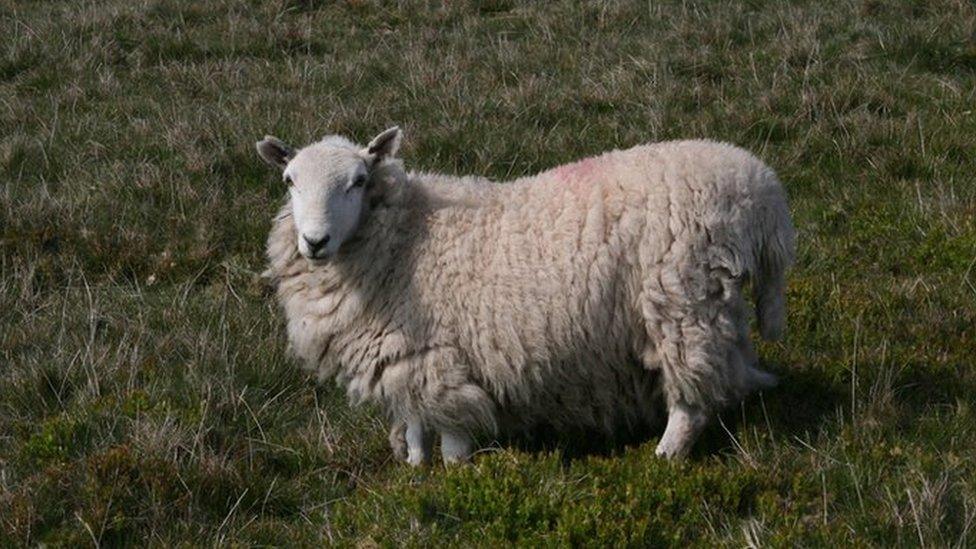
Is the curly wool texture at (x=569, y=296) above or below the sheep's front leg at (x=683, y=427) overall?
above

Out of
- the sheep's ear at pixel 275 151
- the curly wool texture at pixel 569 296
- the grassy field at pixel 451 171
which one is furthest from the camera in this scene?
Result: the sheep's ear at pixel 275 151

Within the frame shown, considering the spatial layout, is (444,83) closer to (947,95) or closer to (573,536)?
(947,95)

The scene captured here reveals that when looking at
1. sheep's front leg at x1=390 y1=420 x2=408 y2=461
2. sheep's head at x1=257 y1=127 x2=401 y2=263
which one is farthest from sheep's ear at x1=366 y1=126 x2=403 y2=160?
sheep's front leg at x1=390 y1=420 x2=408 y2=461

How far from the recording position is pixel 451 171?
25.2ft

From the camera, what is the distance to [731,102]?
830 cm

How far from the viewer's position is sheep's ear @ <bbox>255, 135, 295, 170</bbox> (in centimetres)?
505

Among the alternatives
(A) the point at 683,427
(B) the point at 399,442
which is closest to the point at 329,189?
(B) the point at 399,442

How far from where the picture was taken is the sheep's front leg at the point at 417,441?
4.73m

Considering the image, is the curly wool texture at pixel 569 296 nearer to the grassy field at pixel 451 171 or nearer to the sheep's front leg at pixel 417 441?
the sheep's front leg at pixel 417 441

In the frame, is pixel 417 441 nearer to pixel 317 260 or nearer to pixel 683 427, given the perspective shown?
pixel 317 260

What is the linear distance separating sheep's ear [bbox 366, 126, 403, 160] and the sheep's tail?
1415mm

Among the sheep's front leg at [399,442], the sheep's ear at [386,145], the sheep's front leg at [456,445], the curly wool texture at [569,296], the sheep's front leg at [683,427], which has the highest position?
the sheep's ear at [386,145]

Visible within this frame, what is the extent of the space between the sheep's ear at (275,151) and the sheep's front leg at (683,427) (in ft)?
5.85

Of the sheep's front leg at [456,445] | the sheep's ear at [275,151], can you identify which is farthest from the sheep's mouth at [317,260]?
the sheep's front leg at [456,445]
